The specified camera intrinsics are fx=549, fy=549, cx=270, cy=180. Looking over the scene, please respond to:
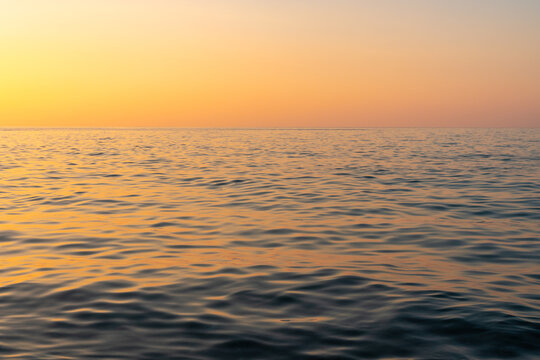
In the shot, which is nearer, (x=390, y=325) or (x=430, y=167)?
(x=390, y=325)

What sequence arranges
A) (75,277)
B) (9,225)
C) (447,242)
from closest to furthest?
(75,277) < (447,242) < (9,225)

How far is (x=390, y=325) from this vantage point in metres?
6.65

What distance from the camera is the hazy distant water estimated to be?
6.20 meters

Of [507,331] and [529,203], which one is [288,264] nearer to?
[507,331]

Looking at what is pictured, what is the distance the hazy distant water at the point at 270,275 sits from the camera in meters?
6.20

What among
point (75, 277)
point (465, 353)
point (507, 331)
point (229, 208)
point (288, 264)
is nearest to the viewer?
point (465, 353)

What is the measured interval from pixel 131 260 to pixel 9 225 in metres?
5.33

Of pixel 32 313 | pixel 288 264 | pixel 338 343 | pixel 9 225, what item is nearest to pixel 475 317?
pixel 338 343

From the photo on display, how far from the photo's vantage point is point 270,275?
9.03 metres

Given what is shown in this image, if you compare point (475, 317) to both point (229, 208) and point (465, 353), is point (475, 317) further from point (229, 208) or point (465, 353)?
point (229, 208)

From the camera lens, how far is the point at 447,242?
38.1ft

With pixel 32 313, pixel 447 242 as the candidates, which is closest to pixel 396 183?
pixel 447 242

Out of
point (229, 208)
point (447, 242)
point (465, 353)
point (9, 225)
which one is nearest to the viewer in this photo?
point (465, 353)

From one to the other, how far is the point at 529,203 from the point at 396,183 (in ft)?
21.1
